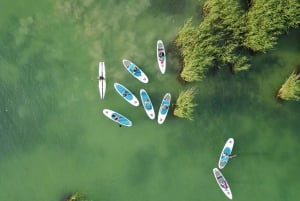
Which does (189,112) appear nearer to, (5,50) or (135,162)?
(135,162)

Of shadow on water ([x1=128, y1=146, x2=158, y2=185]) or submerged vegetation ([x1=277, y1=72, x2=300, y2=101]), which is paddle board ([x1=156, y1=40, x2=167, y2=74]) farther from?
submerged vegetation ([x1=277, y1=72, x2=300, y2=101])

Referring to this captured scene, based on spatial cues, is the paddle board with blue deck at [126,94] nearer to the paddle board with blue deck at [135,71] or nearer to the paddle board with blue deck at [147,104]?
the paddle board with blue deck at [147,104]

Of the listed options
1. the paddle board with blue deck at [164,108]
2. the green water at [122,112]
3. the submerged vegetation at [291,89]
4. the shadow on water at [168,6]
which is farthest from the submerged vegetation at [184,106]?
the submerged vegetation at [291,89]

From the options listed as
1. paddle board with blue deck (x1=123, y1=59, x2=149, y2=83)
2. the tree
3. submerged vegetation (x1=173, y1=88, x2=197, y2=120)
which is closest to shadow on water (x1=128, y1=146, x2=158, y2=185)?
submerged vegetation (x1=173, y1=88, x2=197, y2=120)

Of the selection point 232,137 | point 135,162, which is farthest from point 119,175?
point 232,137

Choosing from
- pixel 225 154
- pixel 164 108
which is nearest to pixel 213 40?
pixel 164 108

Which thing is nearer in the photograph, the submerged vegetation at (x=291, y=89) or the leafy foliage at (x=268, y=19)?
the leafy foliage at (x=268, y=19)

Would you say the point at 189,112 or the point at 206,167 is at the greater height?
the point at 189,112
